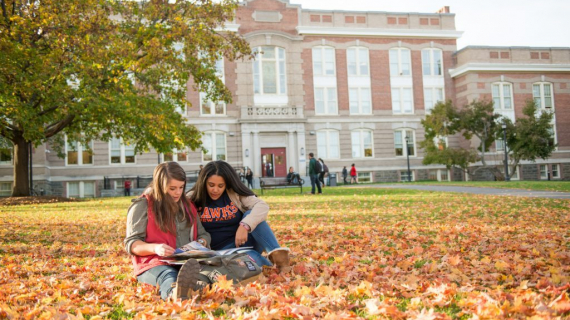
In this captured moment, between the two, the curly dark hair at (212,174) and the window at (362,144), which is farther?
the window at (362,144)

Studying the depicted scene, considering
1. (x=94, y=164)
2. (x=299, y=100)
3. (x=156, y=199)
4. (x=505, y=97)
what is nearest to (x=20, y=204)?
(x=94, y=164)

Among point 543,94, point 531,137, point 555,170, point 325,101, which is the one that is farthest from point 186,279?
point 543,94

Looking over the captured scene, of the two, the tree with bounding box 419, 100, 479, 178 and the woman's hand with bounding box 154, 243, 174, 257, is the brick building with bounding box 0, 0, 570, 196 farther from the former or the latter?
the woman's hand with bounding box 154, 243, 174, 257

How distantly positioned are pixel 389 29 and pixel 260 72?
10.3m

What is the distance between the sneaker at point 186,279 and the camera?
11.6 feet

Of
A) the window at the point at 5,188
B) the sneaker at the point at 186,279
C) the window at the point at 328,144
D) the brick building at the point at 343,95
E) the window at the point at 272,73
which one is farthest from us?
the window at the point at 328,144

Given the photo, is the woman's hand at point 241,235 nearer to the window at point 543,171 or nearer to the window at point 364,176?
the window at point 364,176

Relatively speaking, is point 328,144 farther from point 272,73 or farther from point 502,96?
point 502,96

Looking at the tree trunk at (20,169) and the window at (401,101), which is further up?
the window at (401,101)

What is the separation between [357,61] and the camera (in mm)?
35656

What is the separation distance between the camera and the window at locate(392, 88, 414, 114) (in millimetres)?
36281

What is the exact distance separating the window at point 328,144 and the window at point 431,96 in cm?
771

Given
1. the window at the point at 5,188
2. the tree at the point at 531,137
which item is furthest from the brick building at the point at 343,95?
the tree at the point at 531,137

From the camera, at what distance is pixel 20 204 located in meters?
18.2
